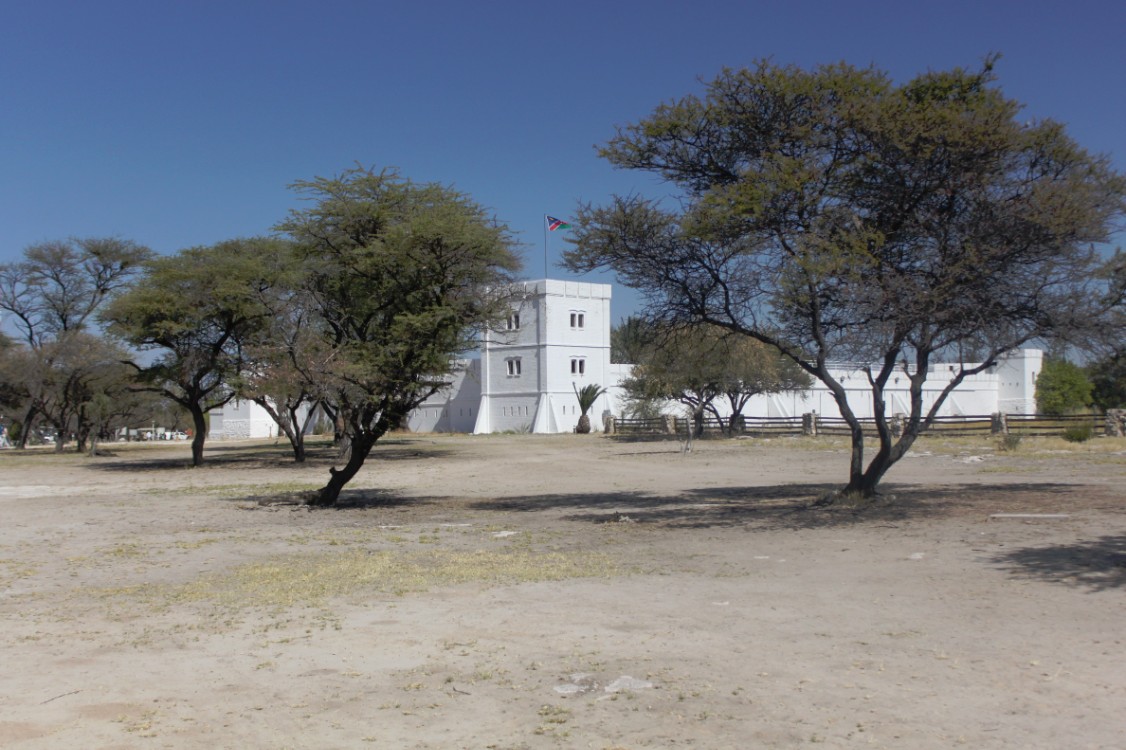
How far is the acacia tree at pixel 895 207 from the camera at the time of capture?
15844 millimetres

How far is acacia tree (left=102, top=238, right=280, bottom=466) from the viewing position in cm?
→ 3794

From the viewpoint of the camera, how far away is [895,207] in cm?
1695

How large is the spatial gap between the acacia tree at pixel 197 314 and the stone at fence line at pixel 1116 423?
35201 mm

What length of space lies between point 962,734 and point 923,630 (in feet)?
8.96

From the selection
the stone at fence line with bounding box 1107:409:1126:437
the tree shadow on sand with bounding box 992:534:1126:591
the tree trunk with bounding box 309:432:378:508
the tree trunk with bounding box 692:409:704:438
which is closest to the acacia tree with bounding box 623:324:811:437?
the tree trunk with bounding box 692:409:704:438

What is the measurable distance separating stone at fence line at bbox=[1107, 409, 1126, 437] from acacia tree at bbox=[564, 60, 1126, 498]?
30703mm

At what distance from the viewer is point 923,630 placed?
8.87m

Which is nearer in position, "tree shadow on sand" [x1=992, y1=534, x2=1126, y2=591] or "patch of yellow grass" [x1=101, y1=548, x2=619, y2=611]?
"tree shadow on sand" [x1=992, y1=534, x2=1126, y2=591]

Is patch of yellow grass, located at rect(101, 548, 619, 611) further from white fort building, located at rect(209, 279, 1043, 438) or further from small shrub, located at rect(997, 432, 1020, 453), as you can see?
white fort building, located at rect(209, 279, 1043, 438)

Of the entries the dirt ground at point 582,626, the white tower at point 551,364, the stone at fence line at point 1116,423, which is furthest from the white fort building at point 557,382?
the dirt ground at point 582,626

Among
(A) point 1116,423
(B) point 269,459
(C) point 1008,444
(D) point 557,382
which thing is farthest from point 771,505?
(D) point 557,382

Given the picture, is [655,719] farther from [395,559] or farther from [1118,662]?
[395,559]

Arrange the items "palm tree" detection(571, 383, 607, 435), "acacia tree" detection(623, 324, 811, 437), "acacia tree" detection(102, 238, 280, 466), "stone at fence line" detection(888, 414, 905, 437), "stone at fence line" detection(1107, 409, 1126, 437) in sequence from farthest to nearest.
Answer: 1. "palm tree" detection(571, 383, 607, 435)
2. "acacia tree" detection(623, 324, 811, 437)
3. "stone at fence line" detection(888, 414, 905, 437)
4. "stone at fence line" detection(1107, 409, 1126, 437)
5. "acacia tree" detection(102, 238, 280, 466)

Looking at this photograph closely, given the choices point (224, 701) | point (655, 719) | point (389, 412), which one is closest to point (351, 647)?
point (224, 701)
